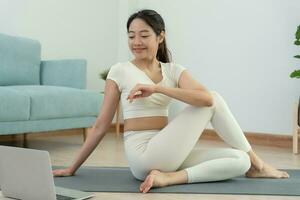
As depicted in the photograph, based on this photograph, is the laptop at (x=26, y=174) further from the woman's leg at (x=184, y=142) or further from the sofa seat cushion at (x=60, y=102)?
the sofa seat cushion at (x=60, y=102)

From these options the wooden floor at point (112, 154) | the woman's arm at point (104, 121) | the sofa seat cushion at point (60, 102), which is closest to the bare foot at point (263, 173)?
the wooden floor at point (112, 154)

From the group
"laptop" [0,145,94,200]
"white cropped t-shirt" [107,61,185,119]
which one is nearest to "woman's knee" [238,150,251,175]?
"white cropped t-shirt" [107,61,185,119]

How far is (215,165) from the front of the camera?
2.03 meters

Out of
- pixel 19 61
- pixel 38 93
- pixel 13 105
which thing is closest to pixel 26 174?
pixel 13 105

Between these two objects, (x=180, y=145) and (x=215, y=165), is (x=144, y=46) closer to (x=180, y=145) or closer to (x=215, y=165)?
(x=180, y=145)

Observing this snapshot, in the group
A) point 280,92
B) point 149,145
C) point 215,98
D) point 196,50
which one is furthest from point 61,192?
point 196,50

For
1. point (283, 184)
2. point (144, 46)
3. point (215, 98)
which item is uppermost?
point (144, 46)

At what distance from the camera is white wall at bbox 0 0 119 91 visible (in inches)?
153

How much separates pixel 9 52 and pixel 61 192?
81.7 inches

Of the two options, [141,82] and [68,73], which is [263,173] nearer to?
[141,82]

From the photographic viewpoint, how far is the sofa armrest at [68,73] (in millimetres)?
3549

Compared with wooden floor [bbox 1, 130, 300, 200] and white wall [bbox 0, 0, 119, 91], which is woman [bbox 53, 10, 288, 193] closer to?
wooden floor [bbox 1, 130, 300, 200]

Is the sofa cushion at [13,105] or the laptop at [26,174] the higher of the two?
the laptop at [26,174]

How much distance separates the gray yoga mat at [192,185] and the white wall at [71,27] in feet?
6.68
